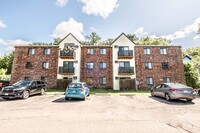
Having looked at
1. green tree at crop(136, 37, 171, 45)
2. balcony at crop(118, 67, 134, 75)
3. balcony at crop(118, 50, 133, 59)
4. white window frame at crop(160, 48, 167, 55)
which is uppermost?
green tree at crop(136, 37, 171, 45)

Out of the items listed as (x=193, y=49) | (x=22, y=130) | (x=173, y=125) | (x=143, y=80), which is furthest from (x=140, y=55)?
(x=193, y=49)

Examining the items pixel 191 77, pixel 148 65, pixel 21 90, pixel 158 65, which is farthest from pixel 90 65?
pixel 191 77

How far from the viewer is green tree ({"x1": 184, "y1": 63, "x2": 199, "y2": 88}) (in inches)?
944

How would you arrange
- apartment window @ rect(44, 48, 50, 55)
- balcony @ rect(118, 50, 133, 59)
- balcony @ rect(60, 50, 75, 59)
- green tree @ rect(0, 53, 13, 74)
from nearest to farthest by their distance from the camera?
balcony @ rect(60, 50, 75, 59) → balcony @ rect(118, 50, 133, 59) → apartment window @ rect(44, 48, 50, 55) → green tree @ rect(0, 53, 13, 74)

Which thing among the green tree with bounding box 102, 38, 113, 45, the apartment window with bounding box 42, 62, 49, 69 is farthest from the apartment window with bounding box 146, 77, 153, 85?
the green tree with bounding box 102, 38, 113, 45

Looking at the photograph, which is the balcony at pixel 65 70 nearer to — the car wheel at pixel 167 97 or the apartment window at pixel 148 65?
the apartment window at pixel 148 65

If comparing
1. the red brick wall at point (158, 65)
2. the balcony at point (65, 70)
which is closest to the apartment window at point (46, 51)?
the balcony at point (65, 70)

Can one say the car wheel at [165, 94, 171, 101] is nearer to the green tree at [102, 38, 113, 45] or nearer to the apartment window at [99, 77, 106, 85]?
the apartment window at [99, 77, 106, 85]

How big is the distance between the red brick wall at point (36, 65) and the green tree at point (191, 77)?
2611 centimetres

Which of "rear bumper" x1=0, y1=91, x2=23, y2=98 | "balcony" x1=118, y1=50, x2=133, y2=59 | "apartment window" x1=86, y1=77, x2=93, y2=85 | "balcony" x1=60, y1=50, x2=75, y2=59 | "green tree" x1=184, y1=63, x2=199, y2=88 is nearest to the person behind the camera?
"rear bumper" x1=0, y1=91, x2=23, y2=98

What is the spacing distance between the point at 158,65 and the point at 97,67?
1191cm

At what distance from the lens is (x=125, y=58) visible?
23891 millimetres

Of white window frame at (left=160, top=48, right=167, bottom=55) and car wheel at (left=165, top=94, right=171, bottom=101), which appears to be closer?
car wheel at (left=165, top=94, right=171, bottom=101)

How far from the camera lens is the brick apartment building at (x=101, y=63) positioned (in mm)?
23391
